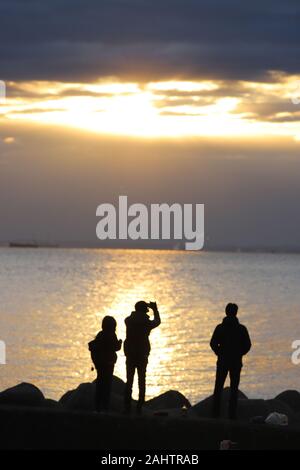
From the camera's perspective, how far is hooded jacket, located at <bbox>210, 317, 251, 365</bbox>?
20250 millimetres

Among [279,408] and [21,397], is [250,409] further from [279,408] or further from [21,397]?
[21,397]

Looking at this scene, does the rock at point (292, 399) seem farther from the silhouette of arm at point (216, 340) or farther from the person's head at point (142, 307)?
the person's head at point (142, 307)

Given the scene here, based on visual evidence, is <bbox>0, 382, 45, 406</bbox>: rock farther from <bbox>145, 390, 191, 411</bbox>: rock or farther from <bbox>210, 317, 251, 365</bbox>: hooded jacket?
<bbox>145, 390, 191, 411</bbox>: rock

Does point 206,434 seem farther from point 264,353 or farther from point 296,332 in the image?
point 296,332

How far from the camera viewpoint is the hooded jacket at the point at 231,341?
66.4 ft

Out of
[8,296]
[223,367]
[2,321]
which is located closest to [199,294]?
[8,296]

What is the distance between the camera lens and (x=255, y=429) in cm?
1897

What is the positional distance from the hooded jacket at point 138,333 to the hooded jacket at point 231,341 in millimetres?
1089

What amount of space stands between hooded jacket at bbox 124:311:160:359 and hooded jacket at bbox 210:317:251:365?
109 cm

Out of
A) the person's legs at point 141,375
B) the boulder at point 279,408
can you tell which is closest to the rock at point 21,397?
the person's legs at point 141,375

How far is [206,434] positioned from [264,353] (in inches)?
1519

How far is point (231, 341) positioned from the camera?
2028cm

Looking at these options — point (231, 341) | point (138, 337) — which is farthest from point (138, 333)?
point (231, 341)

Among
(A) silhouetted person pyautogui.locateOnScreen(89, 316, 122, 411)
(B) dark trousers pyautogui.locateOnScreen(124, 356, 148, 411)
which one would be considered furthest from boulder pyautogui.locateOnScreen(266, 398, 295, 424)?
(A) silhouetted person pyautogui.locateOnScreen(89, 316, 122, 411)
